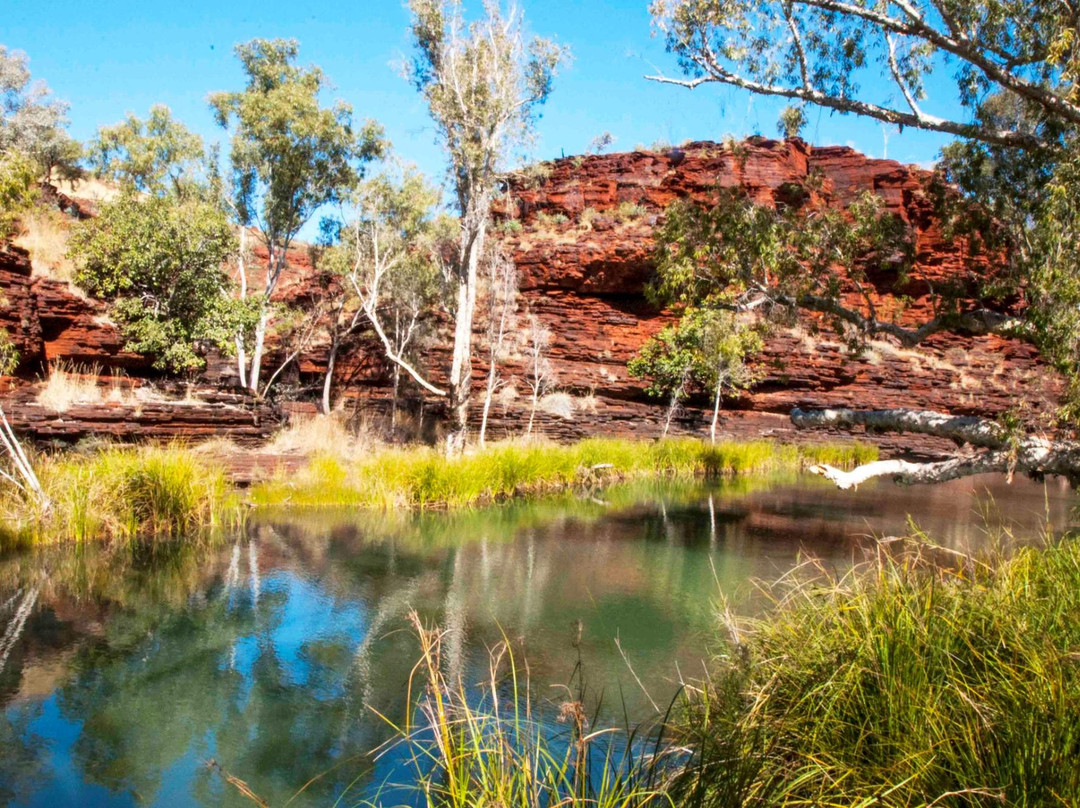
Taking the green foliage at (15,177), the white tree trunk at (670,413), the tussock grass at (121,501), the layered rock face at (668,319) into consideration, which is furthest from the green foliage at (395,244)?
the green foliage at (15,177)

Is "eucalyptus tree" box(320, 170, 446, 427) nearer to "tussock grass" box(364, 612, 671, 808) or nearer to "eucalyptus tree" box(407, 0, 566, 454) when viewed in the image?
"eucalyptus tree" box(407, 0, 566, 454)

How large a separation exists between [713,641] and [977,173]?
748cm

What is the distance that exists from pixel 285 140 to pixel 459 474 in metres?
13.0

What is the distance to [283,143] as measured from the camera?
22109 millimetres

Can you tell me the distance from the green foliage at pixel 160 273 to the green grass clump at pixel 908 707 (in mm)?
18009

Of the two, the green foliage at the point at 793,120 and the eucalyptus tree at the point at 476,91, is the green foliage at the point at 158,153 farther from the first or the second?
the green foliage at the point at 793,120

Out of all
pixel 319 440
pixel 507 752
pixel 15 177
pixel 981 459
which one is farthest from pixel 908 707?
pixel 319 440

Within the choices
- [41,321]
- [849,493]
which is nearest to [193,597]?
[41,321]

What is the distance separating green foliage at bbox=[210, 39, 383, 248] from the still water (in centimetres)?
1377

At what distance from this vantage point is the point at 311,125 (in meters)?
22.0

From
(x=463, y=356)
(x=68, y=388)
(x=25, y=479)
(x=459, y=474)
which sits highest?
(x=463, y=356)

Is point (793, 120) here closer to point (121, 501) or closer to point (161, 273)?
point (121, 501)

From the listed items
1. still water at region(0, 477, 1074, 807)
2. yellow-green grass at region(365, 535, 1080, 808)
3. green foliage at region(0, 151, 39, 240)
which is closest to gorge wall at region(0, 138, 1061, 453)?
still water at region(0, 477, 1074, 807)

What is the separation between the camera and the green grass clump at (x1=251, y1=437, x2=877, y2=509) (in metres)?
13.7
